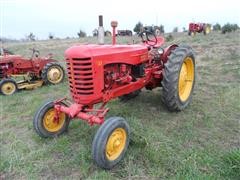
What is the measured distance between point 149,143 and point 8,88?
15.9 ft

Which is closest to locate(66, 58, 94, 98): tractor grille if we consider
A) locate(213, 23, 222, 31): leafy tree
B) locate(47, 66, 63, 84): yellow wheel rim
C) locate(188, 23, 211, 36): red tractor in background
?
locate(47, 66, 63, 84): yellow wheel rim

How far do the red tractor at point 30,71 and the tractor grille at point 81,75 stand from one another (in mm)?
4401

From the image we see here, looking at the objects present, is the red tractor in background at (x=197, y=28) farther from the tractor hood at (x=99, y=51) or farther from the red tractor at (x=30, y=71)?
the tractor hood at (x=99, y=51)

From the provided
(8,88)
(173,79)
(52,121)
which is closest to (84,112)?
(52,121)

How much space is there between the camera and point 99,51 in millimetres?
4090

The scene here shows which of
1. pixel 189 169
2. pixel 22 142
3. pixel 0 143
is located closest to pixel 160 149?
pixel 189 169

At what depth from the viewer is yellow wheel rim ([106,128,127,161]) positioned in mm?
3773

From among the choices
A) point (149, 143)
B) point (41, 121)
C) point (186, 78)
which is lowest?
point (149, 143)

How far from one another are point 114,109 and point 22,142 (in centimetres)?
176

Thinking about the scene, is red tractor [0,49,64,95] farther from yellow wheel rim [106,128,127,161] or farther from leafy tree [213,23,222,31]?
leafy tree [213,23,222,31]

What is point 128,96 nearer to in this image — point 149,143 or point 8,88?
point 149,143

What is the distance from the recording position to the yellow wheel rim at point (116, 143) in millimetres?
3773

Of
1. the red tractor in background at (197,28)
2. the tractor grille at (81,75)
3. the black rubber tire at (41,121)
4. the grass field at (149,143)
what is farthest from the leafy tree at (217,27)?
the tractor grille at (81,75)

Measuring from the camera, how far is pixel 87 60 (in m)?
3.94
